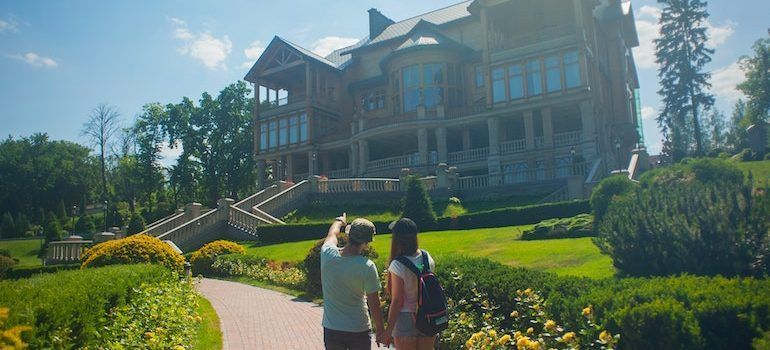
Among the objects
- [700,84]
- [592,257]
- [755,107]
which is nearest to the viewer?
[592,257]

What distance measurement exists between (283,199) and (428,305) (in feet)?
91.6

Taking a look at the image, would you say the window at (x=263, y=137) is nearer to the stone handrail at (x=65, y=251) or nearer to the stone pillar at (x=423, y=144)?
the stone pillar at (x=423, y=144)

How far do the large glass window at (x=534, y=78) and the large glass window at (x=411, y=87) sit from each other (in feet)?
27.1

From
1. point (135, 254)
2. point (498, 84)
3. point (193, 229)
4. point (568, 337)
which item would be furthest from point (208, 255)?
point (498, 84)

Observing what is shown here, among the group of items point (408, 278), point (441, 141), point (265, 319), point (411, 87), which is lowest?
point (265, 319)

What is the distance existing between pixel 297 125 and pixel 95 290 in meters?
39.9

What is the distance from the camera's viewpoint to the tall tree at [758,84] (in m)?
52.3

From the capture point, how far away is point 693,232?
8.48 metres

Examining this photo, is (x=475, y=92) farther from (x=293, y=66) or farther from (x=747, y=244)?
(x=747, y=244)

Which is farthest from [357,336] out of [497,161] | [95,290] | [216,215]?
[497,161]

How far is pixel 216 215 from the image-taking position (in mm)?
30000

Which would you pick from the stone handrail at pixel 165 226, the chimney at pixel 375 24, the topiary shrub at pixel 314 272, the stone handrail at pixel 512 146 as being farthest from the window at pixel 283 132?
the topiary shrub at pixel 314 272

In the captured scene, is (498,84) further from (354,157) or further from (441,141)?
(354,157)

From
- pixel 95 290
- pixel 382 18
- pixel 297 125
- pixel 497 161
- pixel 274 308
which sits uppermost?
pixel 382 18
